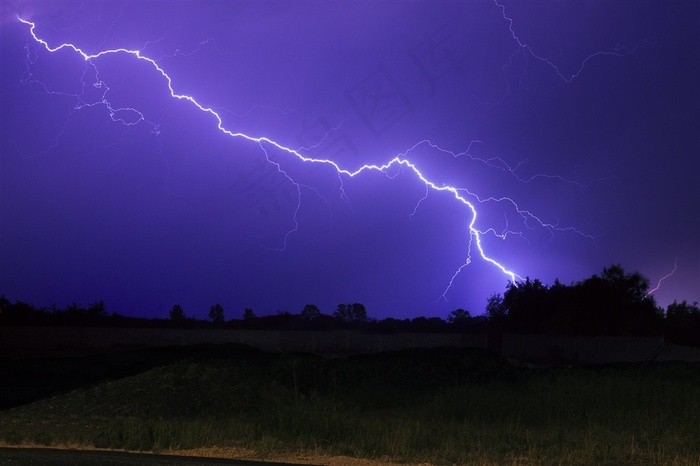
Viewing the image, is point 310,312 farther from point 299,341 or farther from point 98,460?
point 98,460

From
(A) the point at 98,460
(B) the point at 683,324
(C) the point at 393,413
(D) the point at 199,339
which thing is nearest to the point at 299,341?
(D) the point at 199,339

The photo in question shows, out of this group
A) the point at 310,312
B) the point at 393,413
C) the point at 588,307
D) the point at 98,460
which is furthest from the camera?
the point at 310,312

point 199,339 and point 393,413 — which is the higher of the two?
point 199,339

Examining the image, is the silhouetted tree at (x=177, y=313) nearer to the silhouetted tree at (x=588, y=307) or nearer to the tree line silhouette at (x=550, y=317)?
the tree line silhouette at (x=550, y=317)

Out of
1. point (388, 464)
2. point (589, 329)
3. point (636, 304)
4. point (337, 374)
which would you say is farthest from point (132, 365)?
point (636, 304)

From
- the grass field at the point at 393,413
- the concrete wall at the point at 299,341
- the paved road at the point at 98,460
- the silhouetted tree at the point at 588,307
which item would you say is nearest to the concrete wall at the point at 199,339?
the concrete wall at the point at 299,341

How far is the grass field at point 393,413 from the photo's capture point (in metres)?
12.6

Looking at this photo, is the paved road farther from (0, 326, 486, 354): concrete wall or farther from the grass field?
(0, 326, 486, 354): concrete wall

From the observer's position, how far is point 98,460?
1089cm

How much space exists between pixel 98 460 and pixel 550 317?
4374 cm

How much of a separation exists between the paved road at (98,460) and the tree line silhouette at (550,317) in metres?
40.2

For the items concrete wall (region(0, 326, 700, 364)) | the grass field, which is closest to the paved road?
the grass field

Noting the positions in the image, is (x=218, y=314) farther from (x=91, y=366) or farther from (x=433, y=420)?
(x=433, y=420)

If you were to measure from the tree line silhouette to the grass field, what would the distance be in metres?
22.0
